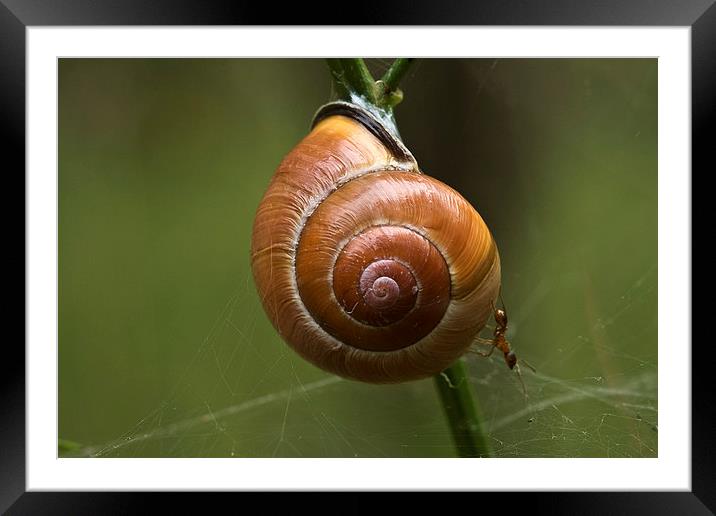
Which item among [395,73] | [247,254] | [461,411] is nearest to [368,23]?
[395,73]

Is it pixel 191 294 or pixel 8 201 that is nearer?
pixel 8 201

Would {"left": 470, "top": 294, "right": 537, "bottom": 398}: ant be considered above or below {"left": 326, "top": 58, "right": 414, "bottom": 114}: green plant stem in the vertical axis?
below

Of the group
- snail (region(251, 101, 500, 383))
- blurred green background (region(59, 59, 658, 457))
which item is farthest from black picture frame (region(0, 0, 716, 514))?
snail (region(251, 101, 500, 383))

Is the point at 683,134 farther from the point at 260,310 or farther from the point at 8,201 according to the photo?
the point at 8,201

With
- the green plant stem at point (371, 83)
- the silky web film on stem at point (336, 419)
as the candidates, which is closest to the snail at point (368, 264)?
the green plant stem at point (371, 83)

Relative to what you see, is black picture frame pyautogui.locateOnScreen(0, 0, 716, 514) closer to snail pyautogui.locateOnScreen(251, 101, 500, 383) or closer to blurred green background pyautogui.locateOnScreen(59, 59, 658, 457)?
blurred green background pyautogui.locateOnScreen(59, 59, 658, 457)

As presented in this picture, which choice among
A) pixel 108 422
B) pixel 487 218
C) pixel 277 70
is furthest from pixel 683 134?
pixel 108 422

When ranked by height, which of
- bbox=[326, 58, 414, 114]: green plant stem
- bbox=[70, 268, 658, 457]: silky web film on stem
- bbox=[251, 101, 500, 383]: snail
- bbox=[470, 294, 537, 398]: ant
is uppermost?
bbox=[326, 58, 414, 114]: green plant stem
